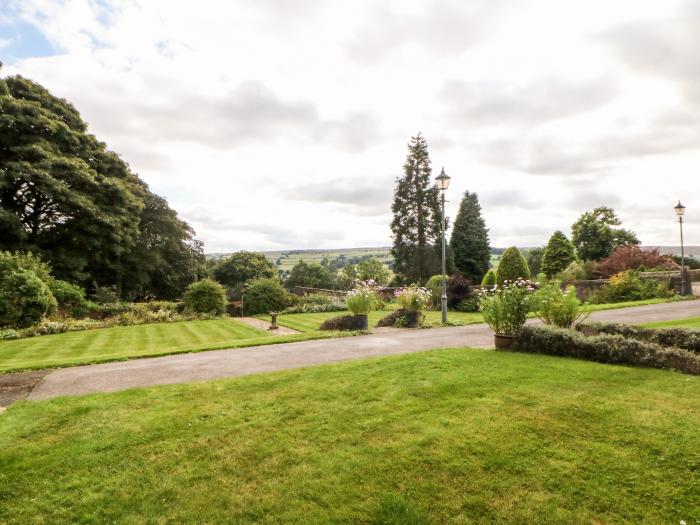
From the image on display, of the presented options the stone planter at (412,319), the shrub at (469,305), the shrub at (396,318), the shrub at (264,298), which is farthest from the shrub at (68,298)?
the shrub at (469,305)

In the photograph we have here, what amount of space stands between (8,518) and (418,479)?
3.48 meters

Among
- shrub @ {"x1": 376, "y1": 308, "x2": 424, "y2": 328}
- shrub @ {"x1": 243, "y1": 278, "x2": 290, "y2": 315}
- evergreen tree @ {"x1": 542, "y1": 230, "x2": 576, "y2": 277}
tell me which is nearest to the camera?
shrub @ {"x1": 376, "y1": 308, "x2": 424, "y2": 328}

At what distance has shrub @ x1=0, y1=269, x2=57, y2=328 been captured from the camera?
578 inches

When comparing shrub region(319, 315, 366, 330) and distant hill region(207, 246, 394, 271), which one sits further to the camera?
distant hill region(207, 246, 394, 271)

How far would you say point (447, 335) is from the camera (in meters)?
10.8

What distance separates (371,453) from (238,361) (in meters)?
4.86

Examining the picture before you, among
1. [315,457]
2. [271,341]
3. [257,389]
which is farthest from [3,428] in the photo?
[271,341]

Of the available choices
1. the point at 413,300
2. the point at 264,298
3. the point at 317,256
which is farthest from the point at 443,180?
the point at 317,256

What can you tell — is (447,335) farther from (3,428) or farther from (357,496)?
(3,428)

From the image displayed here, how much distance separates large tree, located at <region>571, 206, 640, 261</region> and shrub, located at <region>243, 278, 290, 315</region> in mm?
37909

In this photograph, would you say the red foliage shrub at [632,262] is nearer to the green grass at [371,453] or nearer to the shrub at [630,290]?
the shrub at [630,290]

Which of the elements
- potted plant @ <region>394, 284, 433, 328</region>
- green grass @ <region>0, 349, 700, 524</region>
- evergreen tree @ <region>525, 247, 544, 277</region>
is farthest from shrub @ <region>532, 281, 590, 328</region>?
evergreen tree @ <region>525, 247, 544, 277</region>

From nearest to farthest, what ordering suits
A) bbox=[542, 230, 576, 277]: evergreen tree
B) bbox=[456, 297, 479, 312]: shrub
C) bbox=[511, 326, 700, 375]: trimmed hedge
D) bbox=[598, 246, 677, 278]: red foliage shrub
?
bbox=[511, 326, 700, 375]: trimmed hedge → bbox=[456, 297, 479, 312]: shrub → bbox=[598, 246, 677, 278]: red foliage shrub → bbox=[542, 230, 576, 277]: evergreen tree

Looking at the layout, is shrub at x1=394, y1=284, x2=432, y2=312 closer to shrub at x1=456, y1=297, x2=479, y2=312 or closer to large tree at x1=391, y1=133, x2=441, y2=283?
shrub at x1=456, y1=297, x2=479, y2=312
